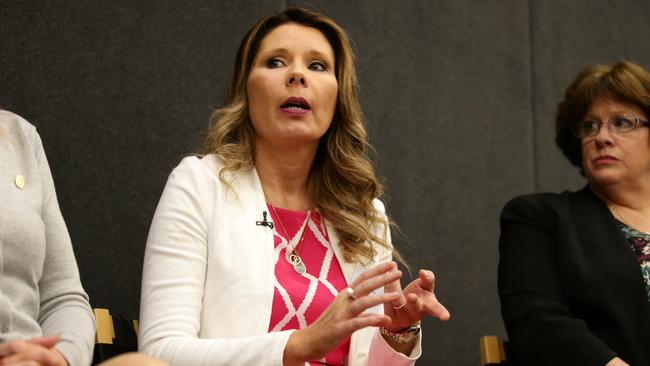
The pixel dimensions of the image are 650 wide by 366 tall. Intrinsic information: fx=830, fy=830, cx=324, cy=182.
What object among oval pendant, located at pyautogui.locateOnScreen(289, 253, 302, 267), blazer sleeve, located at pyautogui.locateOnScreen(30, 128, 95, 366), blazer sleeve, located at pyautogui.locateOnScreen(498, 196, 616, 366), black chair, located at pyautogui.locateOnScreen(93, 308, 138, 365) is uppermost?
blazer sleeve, located at pyautogui.locateOnScreen(30, 128, 95, 366)

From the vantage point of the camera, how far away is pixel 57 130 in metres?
2.20

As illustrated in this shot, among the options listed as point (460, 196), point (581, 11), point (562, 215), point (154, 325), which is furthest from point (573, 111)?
point (154, 325)

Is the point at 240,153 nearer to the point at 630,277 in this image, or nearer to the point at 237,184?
the point at 237,184

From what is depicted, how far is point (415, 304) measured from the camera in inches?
67.9

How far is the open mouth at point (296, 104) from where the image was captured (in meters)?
2.03

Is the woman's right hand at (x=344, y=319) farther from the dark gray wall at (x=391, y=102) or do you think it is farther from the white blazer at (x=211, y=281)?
the dark gray wall at (x=391, y=102)

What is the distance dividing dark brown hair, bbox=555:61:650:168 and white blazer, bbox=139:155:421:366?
1111mm

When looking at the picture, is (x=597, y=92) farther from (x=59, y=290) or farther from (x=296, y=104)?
(x=59, y=290)

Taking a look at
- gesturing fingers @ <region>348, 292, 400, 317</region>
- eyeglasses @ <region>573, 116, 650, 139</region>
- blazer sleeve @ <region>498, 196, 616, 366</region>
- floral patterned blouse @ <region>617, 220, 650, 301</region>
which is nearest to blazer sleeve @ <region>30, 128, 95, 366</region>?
gesturing fingers @ <region>348, 292, 400, 317</region>

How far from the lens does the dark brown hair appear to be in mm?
2520

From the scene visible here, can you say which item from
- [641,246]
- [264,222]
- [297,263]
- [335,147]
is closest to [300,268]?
[297,263]

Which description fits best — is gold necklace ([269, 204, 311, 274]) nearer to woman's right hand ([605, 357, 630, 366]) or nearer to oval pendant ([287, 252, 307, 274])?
oval pendant ([287, 252, 307, 274])

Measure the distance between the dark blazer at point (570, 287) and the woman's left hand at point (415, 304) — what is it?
607 millimetres

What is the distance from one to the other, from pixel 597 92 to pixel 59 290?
5.62 feet
